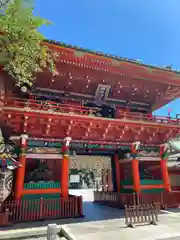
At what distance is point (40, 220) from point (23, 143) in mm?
3814

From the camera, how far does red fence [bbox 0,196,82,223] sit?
26.6ft

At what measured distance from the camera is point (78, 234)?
6.18 metres

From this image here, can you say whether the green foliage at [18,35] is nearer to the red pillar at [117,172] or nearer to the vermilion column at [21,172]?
the vermilion column at [21,172]

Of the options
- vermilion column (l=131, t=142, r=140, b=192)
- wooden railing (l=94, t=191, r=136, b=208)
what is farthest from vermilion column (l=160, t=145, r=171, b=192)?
wooden railing (l=94, t=191, r=136, b=208)

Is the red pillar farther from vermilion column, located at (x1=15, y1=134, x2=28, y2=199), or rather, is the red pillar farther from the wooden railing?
vermilion column, located at (x1=15, y1=134, x2=28, y2=199)

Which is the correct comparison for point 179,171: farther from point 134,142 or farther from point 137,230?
point 137,230

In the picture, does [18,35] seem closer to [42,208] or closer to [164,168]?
[42,208]

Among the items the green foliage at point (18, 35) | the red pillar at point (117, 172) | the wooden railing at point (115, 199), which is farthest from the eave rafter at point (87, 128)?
the wooden railing at point (115, 199)

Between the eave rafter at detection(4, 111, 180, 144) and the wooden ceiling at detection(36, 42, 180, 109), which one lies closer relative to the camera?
the eave rafter at detection(4, 111, 180, 144)

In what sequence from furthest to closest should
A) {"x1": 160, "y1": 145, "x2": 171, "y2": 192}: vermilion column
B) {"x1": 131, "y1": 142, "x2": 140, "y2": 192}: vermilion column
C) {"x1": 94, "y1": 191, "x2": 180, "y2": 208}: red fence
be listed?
{"x1": 160, "y1": 145, "x2": 171, "y2": 192}: vermilion column
{"x1": 131, "y1": 142, "x2": 140, "y2": 192}: vermilion column
{"x1": 94, "y1": 191, "x2": 180, "y2": 208}: red fence

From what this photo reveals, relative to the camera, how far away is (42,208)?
859 cm

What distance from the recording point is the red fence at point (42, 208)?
8.10 metres

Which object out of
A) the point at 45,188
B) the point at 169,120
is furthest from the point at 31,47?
the point at 169,120

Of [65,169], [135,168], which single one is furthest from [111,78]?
[65,169]
